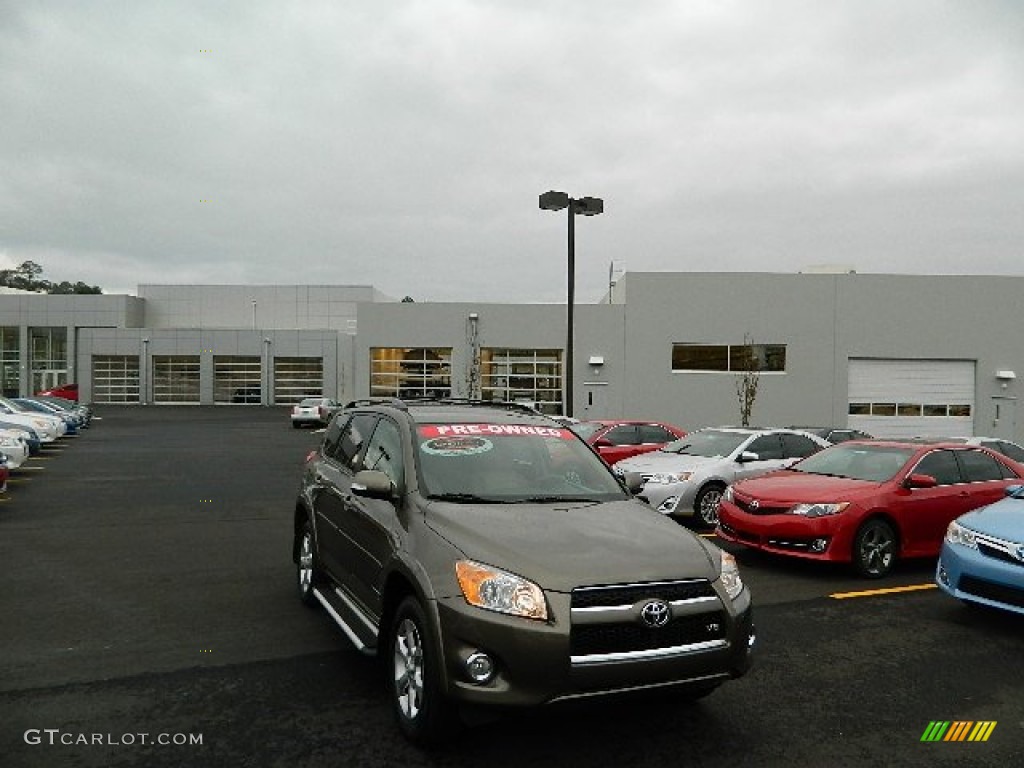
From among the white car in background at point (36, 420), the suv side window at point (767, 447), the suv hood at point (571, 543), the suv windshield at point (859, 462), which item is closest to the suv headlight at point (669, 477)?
the suv side window at point (767, 447)

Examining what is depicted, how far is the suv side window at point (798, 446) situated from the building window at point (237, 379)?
4648 cm

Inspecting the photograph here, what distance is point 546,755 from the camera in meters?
3.93

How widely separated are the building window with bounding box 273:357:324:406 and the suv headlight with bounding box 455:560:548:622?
51287mm

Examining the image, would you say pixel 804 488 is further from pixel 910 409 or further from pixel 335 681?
pixel 910 409

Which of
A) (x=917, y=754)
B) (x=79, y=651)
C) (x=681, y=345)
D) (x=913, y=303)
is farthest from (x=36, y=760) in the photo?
(x=913, y=303)

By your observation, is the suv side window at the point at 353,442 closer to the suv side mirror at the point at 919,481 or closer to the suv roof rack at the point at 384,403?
the suv roof rack at the point at 384,403

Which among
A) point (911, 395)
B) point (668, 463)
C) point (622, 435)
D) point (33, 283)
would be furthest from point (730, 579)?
point (33, 283)

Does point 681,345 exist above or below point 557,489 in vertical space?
above

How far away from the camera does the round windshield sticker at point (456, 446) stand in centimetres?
498

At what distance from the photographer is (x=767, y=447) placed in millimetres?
12070

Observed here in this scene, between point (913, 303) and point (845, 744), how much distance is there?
104ft

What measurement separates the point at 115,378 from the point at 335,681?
184 feet

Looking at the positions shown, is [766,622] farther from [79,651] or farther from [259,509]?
[259,509]

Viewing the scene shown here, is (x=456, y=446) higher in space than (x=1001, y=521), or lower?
higher
